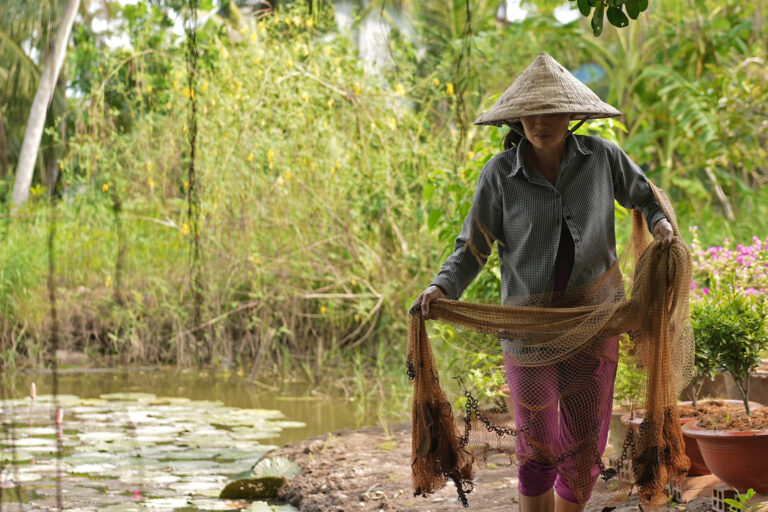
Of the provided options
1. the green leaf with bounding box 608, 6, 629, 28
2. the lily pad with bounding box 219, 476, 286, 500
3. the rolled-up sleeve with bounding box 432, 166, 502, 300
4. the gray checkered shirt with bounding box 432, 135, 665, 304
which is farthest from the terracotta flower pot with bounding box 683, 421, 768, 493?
the lily pad with bounding box 219, 476, 286, 500

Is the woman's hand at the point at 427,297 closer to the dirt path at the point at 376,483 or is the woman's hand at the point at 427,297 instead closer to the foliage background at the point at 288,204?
the dirt path at the point at 376,483

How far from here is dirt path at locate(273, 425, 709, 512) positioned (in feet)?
13.0

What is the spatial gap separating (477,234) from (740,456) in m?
1.16

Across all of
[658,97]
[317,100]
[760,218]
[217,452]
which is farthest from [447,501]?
[658,97]

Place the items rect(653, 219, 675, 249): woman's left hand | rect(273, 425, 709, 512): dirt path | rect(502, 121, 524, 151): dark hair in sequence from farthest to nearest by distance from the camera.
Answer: rect(273, 425, 709, 512): dirt path, rect(502, 121, 524, 151): dark hair, rect(653, 219, 675, 249): woman's left hand

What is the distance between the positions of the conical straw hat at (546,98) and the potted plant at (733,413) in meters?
1.01

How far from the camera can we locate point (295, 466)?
499 cm

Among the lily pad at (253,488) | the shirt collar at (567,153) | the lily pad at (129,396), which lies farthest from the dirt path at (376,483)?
the lily pad at (129,396)

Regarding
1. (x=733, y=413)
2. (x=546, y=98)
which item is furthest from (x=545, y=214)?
(x=733, y=413)

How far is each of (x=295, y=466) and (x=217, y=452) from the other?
0.77 metres

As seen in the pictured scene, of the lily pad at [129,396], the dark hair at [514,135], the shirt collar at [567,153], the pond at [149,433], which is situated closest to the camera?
the shirt collar at [567,153]

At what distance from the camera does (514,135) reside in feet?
9.49

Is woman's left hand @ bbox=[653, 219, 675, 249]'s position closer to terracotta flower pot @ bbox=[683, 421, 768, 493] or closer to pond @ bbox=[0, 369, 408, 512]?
terracotta flower pot @ bbox=[683, 421, 768, 493]

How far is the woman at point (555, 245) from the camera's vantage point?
8.80 feet
